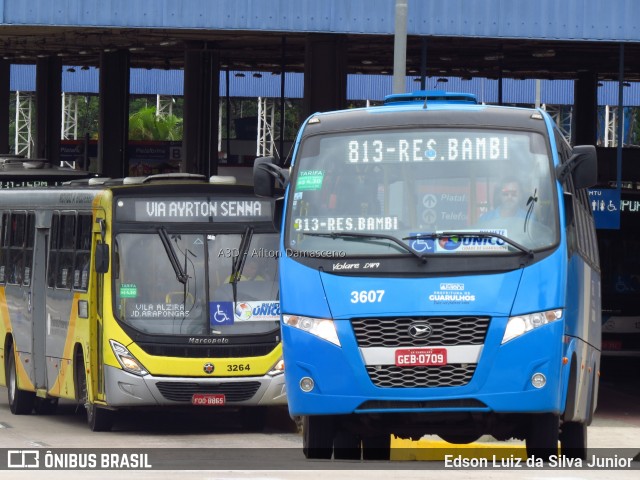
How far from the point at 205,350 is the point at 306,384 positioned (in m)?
6.88

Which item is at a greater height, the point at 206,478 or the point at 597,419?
the point at 206,478

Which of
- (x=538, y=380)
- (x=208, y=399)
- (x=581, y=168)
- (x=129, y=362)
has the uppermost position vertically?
A: (x=581, y=168)

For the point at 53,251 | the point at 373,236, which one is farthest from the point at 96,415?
the point at 373,236

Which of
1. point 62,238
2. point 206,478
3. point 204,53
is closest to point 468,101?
point 206,478

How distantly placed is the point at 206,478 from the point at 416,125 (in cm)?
335

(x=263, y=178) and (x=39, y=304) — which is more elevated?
(x=263, y=178)

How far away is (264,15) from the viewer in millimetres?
23969

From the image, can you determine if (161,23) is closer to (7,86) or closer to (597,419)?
(597,419)

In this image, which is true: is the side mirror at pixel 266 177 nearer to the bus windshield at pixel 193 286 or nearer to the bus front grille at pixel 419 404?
the bus front grille at pixel 419 404

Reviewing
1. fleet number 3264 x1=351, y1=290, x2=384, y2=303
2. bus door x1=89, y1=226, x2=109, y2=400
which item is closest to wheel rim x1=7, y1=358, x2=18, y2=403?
bus door x1=89, y1=226, x2=109, y2=400

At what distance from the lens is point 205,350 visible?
18.0m

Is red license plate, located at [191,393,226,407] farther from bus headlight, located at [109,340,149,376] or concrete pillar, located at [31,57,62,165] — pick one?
concrete pillar, located at [31,57,62,165]

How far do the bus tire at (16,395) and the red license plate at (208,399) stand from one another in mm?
4599

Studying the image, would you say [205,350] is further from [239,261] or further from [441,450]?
[441,450]
